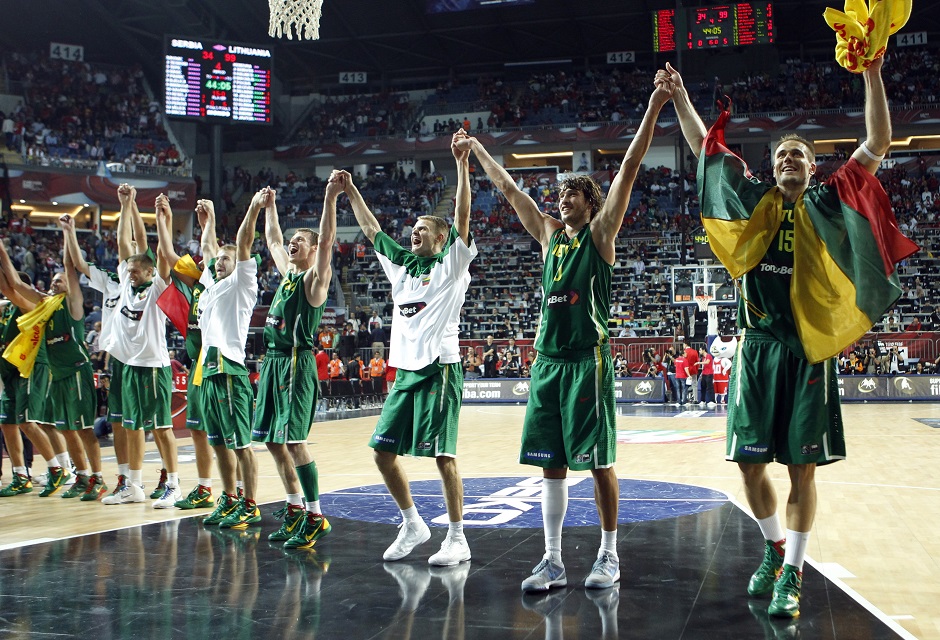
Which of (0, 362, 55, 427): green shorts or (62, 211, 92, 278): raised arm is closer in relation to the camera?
(62, 211, 92, 278): raised arm

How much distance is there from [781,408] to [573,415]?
1.03m

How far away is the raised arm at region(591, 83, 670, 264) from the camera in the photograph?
4543mm

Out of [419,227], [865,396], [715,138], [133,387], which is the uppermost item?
[715,138]

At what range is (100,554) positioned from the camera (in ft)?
18.0

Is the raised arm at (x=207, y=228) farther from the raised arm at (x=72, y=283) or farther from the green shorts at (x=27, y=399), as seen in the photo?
the green shorts at (x=27, y=399)

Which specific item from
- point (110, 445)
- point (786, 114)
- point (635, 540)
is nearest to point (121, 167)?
point (110, 445)

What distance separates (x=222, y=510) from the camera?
6590 mm

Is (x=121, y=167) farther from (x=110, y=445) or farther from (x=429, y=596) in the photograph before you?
(x=429, y=596)

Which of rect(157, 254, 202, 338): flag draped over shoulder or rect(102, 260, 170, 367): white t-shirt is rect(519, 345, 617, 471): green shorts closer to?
rect(157, 254, 202, 338): flag draped over shoulder

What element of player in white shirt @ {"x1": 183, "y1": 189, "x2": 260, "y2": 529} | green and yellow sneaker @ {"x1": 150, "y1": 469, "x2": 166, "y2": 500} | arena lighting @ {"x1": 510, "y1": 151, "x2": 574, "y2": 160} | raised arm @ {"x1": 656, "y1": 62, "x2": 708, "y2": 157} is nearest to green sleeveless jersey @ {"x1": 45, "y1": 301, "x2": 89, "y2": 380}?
green and yellow sneaker @ {"x1": 150, "y1": 469, "x2": 166, "y2": 500}

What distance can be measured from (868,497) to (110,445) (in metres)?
10.3

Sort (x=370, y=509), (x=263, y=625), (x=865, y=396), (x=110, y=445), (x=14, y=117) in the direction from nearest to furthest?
1. (x=263, y=625)
2. (x=370, y=509)
3. (x=110, y=445)
4. (x=865, y=396)
5. (x=14, y=117)

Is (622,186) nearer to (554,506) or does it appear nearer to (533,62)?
(554,506)

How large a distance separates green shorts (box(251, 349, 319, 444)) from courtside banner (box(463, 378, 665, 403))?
16.8 m
